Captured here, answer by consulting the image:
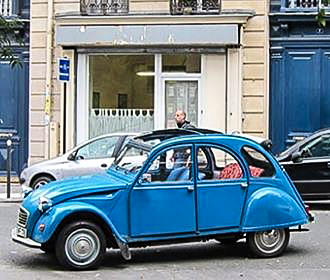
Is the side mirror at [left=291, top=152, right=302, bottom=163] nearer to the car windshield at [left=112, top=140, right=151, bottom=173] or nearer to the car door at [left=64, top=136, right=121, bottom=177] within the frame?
the car door at [left=64, top=136, right=121, bottom=177]

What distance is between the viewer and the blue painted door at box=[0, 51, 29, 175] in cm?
2077

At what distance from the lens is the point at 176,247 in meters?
11.2

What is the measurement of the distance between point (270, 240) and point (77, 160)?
22.9 feet

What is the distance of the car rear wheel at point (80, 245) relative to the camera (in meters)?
9.45

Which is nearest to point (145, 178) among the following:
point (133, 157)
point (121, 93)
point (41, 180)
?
point (133, 157)

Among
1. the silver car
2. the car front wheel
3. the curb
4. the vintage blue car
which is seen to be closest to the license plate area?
the vintage blue car

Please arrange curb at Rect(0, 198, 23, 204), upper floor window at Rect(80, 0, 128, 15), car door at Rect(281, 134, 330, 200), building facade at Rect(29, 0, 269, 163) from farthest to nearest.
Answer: upper floor window at Rect(80, 0, 128, 15) → building facade at Rect(29, 0, 269, 163) → curb at Rect(0, 198, 23, 204) → car door at Rect(281, 134, 330, 200)

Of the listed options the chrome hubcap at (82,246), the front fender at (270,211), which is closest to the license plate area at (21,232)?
the chrome hubcap at (82,246)

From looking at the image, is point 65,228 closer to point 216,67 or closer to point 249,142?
point 249,142

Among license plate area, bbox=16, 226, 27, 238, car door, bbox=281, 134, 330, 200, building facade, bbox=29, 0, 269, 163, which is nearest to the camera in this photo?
license plate area, bbox=16, 226, 27, 238

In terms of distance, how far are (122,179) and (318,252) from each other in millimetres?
2891

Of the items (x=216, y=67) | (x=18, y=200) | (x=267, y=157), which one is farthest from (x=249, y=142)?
(x=216, y=67)

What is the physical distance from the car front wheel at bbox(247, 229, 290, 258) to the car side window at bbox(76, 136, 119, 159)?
664 cm

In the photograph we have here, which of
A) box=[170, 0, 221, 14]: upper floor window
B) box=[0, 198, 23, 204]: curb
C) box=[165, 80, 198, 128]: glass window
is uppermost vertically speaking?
box=[170, 0, 221, 14]: upper floor window
